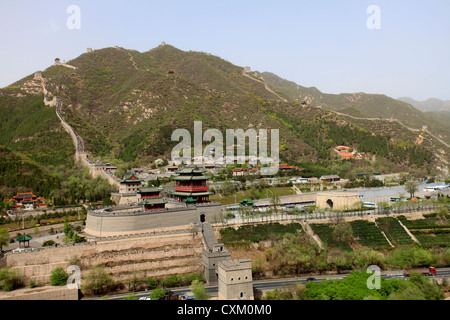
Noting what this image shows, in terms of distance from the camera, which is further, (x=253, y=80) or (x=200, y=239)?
(x=253, y=80)

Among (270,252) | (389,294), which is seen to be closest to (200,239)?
(270,252)

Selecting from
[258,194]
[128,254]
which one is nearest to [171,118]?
[258,194]

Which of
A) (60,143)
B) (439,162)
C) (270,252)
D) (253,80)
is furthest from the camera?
(253,80)

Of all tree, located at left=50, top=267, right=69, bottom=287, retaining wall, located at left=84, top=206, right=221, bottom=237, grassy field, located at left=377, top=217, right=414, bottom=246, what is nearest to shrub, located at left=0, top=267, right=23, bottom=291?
tree, located at left=50, top=267, right=69, bottom=287

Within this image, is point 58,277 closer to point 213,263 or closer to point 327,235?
point 213,263

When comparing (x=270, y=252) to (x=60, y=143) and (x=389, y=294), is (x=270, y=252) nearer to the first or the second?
(x=389, y=294)

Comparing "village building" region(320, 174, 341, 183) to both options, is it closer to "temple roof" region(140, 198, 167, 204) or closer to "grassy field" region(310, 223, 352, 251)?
"grassy field" region(310, 223, 352, 251)
